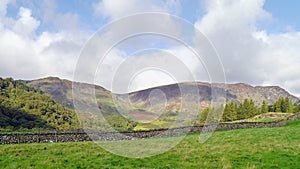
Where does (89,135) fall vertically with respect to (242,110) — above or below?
below

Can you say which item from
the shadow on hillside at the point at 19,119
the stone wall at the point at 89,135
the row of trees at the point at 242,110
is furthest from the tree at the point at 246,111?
the shadow on hillside at the point at 19,119

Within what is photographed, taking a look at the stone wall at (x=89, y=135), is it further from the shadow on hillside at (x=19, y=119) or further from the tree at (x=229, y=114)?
the tree at (x=229, y=114)

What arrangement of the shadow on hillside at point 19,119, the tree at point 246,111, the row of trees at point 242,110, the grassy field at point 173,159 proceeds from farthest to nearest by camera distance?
the tree at point 246,111
the row of trees at point 242,110
the shadow on hillside at point 19,119
the grassy field at point 173,159

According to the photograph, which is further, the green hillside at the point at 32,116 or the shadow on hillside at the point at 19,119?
the green hillside at the point at 32,116

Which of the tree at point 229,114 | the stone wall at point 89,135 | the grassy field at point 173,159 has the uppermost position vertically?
the tree at point 229,114

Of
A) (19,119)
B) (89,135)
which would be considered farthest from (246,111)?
(89,135)

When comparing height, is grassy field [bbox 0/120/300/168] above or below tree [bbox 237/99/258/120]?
below

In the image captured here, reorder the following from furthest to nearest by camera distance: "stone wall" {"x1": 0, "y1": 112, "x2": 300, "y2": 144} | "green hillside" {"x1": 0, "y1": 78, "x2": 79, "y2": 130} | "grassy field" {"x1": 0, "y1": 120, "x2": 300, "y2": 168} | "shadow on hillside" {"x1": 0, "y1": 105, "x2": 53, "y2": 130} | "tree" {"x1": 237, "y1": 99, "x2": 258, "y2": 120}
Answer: "tree" {"x1": 237, "y1": 99, "x2": 258, "y2": 120}
"green hillside" {"x1": 0, "y1": 78, "x2": 79, "y2": 130}
"shadow on hillside" {"x1": 0, "y1": 105, "x2": 53, "y2": 130}
"stone wall" {"x1": 0, "y1": 112, "x2": 300, "y2": 144}
"grassy field" {"x1": 0, "y1": 120, "x2": 300, "y2": 168}

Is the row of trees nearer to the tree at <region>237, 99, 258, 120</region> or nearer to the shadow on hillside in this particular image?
the tree at <region>237, 99, 258, 120</region>

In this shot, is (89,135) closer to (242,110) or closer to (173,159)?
(173,159)

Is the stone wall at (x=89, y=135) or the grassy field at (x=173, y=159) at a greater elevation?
the stone wall at (x=89, y=135)

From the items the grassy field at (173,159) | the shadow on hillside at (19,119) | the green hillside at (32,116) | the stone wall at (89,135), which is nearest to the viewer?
the grassy field at (173,159)

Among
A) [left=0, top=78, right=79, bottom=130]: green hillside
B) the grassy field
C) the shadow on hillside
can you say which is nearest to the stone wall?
the grassy field

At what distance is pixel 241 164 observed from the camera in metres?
15.1
